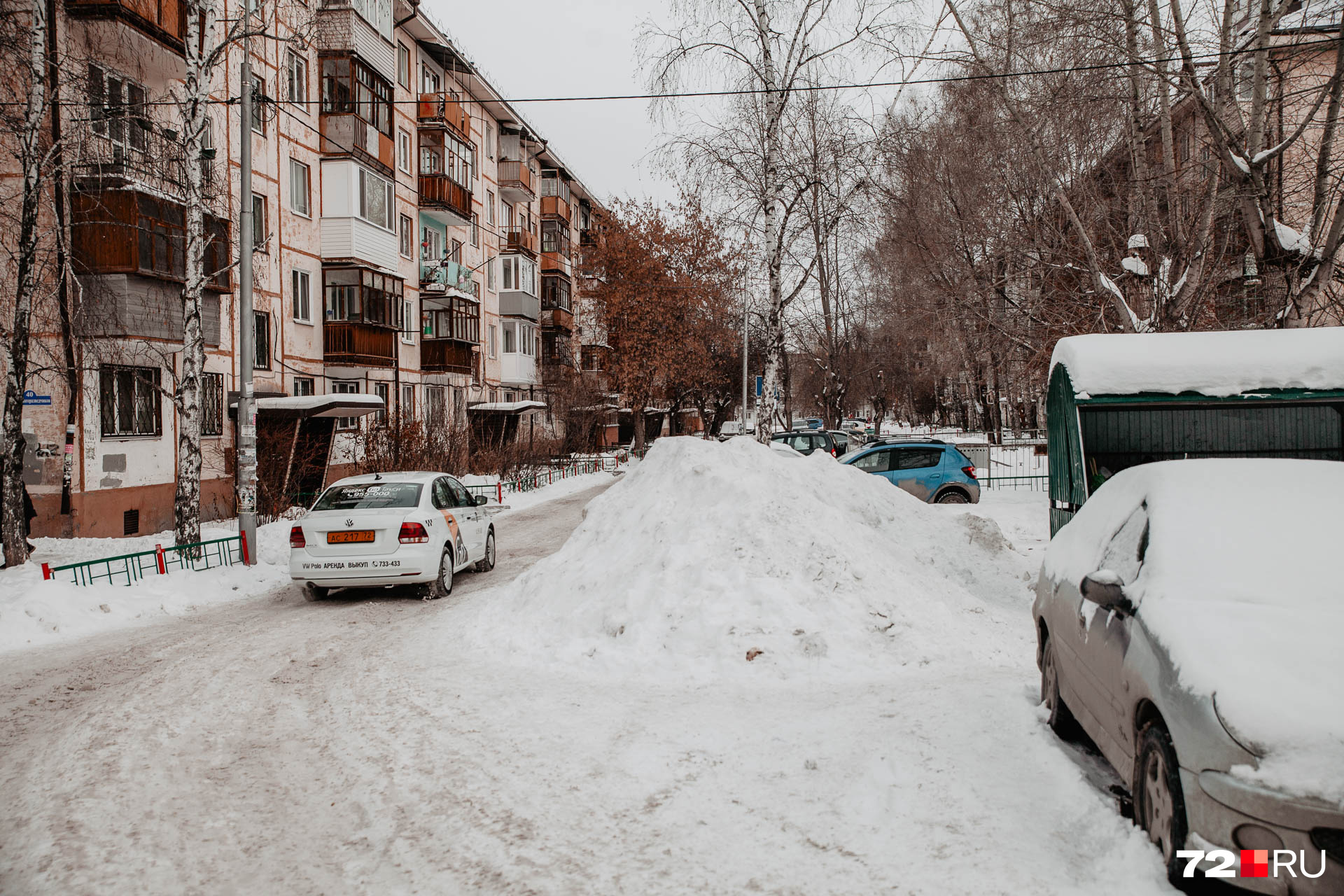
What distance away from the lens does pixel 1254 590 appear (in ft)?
12.8

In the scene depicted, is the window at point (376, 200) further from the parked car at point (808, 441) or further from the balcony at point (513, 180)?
the balcony at point (513, 180)

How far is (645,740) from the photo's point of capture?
5742mm

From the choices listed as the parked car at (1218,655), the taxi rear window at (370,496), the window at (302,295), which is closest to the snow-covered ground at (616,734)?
the parked car at (1218,655)

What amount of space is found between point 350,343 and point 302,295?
1827 millimetres

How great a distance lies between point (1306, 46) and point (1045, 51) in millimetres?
4651

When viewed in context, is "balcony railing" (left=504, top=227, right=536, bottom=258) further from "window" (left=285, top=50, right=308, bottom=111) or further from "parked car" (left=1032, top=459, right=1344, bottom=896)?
"parked car" (left=1032, top=459, right=1344, bottom=896)

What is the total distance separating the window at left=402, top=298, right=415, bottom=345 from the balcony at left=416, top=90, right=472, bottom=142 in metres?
6.53

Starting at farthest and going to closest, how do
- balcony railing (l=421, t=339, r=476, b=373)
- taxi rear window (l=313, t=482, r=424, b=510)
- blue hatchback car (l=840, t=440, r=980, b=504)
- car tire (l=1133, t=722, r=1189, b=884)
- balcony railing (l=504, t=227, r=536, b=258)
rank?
balcony railing (l=504, t=227, r=536, b=258), balcony railing (l=421, t=339, r=476, b=373), blue hatchback car (l=840, t=440, r=980, b=504), taxi rear window (l=313, t=482, r=424, b=510), car tire (l=1133, t=722, r=1189, b=884)

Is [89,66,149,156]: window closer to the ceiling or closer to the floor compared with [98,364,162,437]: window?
closer to the ceiling

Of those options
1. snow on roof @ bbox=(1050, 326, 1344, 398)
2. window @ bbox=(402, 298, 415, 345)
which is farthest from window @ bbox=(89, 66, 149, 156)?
snow on roof @ bbox=(1050, 326, 1344, 398)

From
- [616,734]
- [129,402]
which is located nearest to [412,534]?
[616,734]

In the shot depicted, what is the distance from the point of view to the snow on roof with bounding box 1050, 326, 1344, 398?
33.3ft

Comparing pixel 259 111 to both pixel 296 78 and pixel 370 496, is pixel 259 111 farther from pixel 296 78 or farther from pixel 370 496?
pixel 370 496

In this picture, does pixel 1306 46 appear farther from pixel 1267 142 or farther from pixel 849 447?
pixel 849 447
